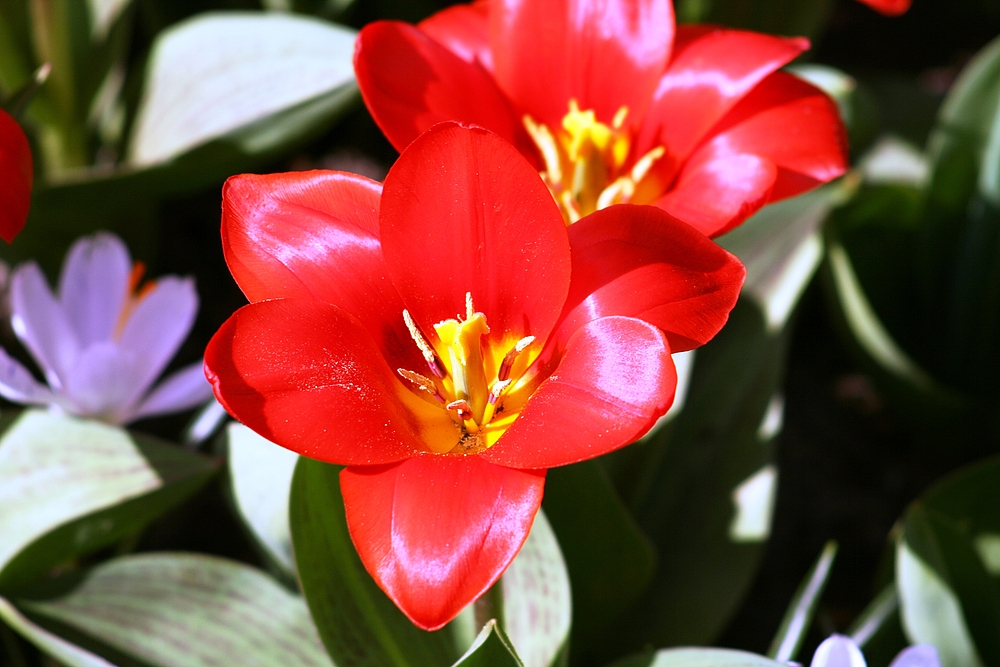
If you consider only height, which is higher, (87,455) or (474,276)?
(474,276)

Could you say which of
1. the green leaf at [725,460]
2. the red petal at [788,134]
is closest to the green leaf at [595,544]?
the green leaf at [725,460]

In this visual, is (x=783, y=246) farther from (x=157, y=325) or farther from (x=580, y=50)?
(x=157, y=325)

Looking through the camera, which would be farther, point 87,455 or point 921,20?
point 921,20

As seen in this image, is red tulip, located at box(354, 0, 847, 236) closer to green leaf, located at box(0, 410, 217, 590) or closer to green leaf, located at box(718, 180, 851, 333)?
green leaf, located at box(718, 180, 851, 333)

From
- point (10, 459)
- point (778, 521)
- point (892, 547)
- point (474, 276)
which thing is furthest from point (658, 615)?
point (10, 459)

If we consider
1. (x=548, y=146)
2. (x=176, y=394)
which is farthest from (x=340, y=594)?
(x=548, y=146)

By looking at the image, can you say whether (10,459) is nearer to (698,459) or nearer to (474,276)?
(474,276)
